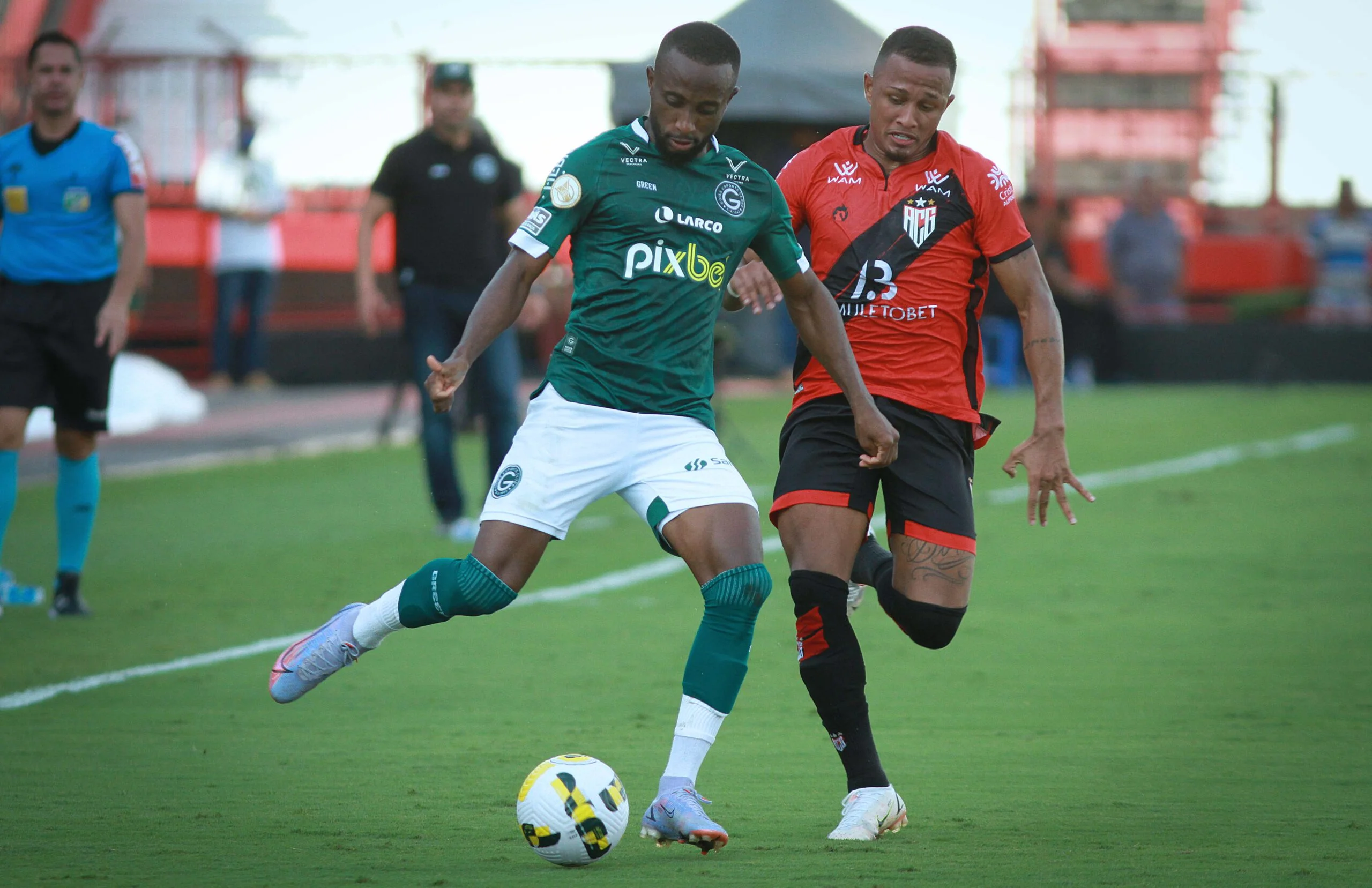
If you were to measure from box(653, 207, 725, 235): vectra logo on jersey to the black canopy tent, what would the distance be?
29.9ft

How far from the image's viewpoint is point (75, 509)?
8.20m

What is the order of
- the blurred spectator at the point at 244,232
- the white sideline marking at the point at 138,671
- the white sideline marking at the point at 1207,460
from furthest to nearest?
the blurred spectator at the point at 244,232 → the white sideline marking at the point at 1207,460 → the white sideline marking at the point at 138,671

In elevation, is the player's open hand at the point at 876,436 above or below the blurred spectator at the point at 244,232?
above

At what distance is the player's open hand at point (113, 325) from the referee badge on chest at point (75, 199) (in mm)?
431

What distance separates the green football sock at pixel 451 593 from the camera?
16.4ft

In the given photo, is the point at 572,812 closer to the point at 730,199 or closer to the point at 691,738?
the point at 691,738

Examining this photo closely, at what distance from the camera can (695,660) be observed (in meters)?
4.89

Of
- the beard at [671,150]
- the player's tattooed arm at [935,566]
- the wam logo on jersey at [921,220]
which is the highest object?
the beard at [671,150]

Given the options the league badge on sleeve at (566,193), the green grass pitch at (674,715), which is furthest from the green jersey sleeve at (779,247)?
the green grass pitch at (674,715)

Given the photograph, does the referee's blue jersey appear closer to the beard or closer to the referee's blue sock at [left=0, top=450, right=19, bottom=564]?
the referee's blue sock at [left=0, top=450, right=19, bottom=564]

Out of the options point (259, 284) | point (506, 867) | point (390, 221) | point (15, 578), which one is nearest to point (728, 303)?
point (506, 867)

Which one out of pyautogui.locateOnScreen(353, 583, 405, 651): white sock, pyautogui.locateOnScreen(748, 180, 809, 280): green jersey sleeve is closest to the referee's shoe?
pyautogui.locateOnScreen(353, 583, 405, 651): white sock

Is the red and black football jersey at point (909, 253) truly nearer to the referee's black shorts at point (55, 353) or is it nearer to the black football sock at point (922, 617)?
the black football sock at point (922, 617)

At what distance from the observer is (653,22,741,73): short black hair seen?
4852 millimetres
